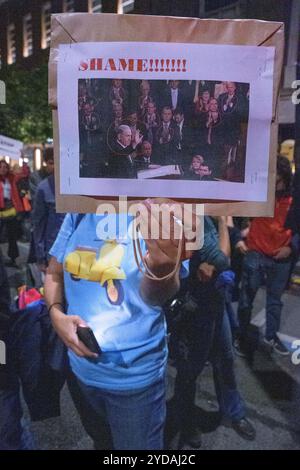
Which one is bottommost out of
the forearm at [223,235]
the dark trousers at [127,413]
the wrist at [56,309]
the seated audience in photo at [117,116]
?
the dark trousers at [127,413]

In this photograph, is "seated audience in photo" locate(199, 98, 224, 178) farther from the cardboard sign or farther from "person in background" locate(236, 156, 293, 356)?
"person in background" locate(236, 156, 293, 356)

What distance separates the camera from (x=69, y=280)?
1.46 metres

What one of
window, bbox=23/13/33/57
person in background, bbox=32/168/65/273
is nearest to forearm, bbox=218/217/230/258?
window, bbox=23/13/33/57

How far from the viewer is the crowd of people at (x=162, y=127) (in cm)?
106

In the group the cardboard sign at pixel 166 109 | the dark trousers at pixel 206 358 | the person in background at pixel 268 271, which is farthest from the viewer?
the person in background at pixel 268 271

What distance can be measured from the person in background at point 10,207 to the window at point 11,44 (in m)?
2.96

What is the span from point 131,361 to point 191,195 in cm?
65

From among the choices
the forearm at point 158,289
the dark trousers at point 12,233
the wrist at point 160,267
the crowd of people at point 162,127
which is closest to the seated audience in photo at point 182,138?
the crowd of people at point 162,127

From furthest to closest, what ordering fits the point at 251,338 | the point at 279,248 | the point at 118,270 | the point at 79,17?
1. the point at 251,338
2. the point at 279,248
3. the point at 118,270
4. the point at 79,17

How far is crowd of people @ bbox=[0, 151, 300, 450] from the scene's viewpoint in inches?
54.4

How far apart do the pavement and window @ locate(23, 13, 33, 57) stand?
54.9 inches

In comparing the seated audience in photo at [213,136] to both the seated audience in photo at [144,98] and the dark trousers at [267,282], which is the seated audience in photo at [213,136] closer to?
the seated audience in photo at [144,98]
